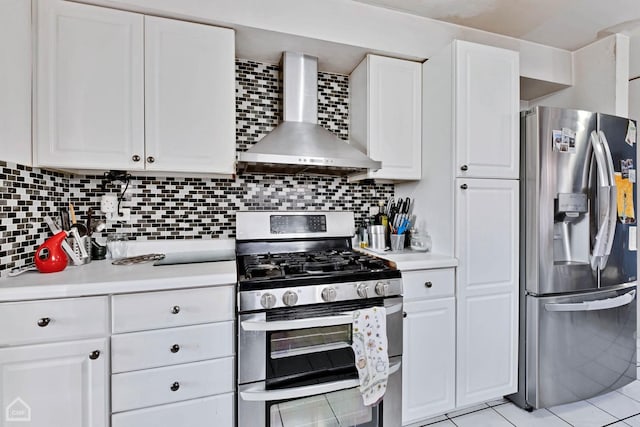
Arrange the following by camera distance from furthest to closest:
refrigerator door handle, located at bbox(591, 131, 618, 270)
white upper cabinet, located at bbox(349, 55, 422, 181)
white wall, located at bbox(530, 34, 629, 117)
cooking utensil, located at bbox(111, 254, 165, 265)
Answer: white wall, located at bbox(530, 34, 629, 117), white upper cabinet, located at bbox(349, 55, 422, 181), refrigerator door handle, located at bbox(591, 131, 618, 270), cooking utensil, located at bbox(111, 254, 165, 265)

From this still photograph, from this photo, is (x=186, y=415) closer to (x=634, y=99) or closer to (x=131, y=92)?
(x=131, y=92)

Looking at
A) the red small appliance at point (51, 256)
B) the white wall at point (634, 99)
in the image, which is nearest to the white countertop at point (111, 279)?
the red small appliance at point (51, 256)

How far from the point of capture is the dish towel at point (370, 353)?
1.42 meters

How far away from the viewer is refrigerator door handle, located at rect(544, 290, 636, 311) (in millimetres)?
1729

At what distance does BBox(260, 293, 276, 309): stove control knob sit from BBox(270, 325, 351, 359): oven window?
0.48 feet

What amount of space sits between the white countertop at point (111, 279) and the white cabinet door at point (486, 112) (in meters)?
1.46

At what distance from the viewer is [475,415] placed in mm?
1782

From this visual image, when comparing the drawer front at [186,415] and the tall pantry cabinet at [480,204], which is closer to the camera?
the drawer front at [186,415]

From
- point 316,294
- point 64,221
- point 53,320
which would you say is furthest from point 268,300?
point 64,221

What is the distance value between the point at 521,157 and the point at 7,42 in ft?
8.64

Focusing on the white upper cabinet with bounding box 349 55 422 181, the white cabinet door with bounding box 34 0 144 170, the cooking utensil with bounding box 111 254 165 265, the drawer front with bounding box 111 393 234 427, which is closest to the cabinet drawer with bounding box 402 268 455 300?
the white upper cabinet with bounding box 349 55 422 181

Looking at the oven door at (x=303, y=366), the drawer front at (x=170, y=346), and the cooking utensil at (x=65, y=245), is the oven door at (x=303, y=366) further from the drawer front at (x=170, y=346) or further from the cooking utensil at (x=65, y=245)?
the cooking utensil at (x=65, y=245)

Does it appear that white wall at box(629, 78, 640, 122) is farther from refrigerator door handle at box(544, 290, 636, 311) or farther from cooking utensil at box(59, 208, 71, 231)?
cooking utensil at box(59, 208, 71, 231)

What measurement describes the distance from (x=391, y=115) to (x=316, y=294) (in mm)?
1269
